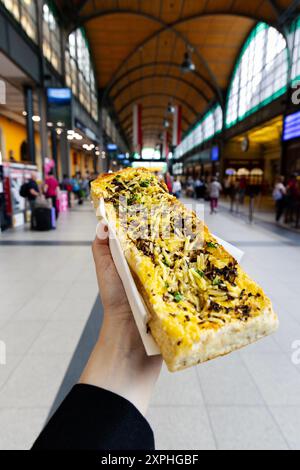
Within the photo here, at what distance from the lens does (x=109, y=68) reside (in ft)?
95.8

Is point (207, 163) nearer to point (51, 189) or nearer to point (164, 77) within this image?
point (164, 77)

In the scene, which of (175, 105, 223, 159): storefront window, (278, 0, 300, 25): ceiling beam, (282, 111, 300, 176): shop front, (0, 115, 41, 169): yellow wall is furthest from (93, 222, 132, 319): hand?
(175, 105, 223, 159): storefront window

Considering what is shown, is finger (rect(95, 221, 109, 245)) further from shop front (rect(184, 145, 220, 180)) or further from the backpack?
shop front (rect(184, 145, 220, 180))

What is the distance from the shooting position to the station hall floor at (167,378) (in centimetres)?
207

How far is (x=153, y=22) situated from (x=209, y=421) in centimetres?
2662

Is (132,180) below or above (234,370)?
above

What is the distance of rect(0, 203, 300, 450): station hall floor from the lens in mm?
2074

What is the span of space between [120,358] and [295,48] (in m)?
21.3

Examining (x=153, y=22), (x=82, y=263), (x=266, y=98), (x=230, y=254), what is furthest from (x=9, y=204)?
(x=153, y=22)

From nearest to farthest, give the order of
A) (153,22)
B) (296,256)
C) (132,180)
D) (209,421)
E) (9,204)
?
(132,180)
(209,421)
(296,256)
(9,204)
(153,22)

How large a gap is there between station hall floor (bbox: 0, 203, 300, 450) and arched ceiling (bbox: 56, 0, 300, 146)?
1864 cm

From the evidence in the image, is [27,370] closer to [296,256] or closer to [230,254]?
[230,254]
